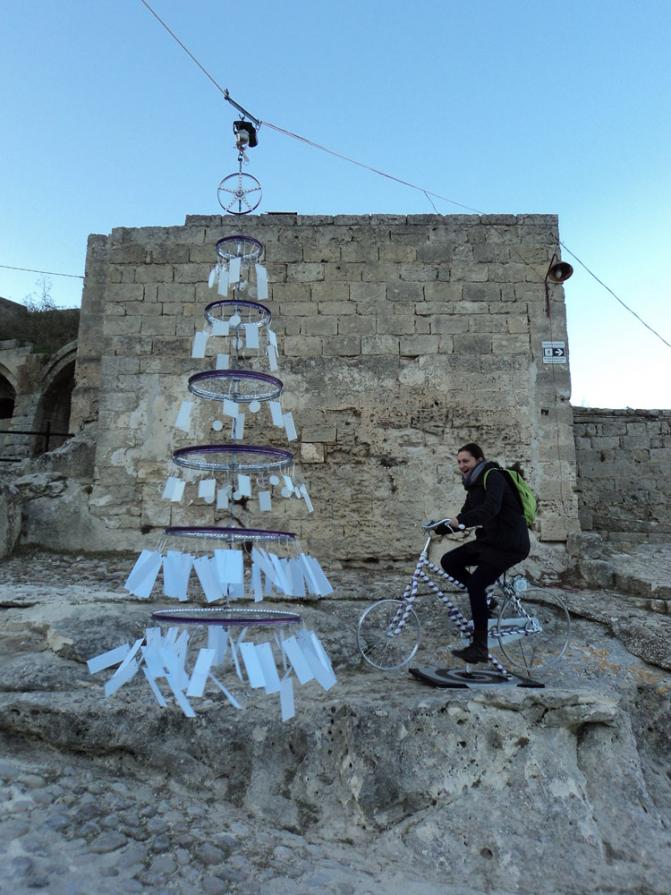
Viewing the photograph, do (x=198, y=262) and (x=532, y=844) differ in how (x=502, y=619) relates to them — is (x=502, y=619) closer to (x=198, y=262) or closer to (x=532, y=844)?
(x=532, y=844)

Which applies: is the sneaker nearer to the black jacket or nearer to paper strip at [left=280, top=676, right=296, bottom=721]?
the black jacket

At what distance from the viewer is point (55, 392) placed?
16.5 m

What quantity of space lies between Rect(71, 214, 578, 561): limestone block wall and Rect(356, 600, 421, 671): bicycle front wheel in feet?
5.34

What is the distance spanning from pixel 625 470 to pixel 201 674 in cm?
689

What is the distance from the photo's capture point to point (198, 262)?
729cm

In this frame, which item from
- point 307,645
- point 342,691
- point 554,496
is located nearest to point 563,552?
point 554,496

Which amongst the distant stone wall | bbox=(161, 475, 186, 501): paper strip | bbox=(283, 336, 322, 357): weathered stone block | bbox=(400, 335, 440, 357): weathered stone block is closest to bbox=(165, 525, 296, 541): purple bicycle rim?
bbox=(161, 475, 186, 501): paper strip

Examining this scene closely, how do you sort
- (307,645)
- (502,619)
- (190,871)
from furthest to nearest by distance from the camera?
1. (502,619)
2. (307,645)
3. (190,871)

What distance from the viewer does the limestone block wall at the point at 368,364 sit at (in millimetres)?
6816

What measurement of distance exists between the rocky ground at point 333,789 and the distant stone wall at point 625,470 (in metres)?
4.32

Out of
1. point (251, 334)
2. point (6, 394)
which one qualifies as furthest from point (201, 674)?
point (6, 394)

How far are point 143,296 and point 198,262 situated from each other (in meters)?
0.67

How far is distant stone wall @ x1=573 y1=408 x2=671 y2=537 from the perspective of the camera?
331 inches

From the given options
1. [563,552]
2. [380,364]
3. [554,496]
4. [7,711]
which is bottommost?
[7,711]
